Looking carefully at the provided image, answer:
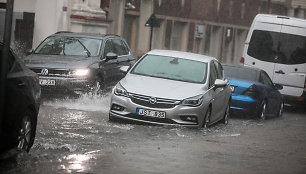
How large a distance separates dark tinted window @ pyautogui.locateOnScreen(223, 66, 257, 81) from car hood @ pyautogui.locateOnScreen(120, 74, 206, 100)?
481cm

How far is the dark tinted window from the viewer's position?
2031 centimetres

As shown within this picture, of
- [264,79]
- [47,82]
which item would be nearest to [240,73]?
[264,79]

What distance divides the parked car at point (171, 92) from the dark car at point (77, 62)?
1.92 metres

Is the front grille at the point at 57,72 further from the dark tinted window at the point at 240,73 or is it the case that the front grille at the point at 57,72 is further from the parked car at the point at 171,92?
the dark tinted window at the point at 240,73

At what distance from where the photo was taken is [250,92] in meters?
19.5

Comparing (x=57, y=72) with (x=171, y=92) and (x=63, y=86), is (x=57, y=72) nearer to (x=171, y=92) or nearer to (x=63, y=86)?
(x=63, y=86)

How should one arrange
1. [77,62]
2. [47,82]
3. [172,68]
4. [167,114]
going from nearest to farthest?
[167,114]
[172,68]
[47,82]
[77,62]

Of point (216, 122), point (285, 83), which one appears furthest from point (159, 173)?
point (285, 83)

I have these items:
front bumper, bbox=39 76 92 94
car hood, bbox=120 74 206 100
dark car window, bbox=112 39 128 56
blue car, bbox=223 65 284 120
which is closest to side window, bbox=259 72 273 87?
blue car, bbox=223 65 284 120

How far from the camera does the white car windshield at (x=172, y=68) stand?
15.9 meters

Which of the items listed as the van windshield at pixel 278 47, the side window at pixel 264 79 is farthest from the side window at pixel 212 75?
the van windshield at pixel 278 47

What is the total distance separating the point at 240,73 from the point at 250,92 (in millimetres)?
1149

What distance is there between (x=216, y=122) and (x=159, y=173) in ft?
24.7

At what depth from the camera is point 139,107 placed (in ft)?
48.3
